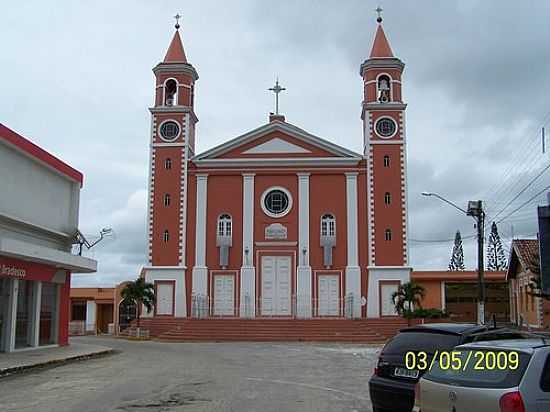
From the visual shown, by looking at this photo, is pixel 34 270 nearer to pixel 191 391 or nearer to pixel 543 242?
pixel 191 391

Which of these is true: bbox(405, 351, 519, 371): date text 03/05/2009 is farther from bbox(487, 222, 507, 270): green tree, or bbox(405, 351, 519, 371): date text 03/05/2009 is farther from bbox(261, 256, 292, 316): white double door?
bbox(487, 222, 507, 270): green tree

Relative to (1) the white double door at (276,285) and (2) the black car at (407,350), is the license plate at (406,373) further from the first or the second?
(1) the white double door at (276,285)

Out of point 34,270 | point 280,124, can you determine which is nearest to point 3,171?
point 34,270

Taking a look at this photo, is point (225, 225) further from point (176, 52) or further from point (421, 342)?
point (421, 342)

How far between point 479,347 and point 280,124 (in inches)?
1374

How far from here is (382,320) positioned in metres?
37.4

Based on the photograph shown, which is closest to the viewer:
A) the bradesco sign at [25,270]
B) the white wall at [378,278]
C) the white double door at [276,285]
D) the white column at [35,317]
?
the bradesco sign at [25,270]

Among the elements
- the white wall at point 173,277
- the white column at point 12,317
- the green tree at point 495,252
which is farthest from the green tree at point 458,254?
the white column at point 12,317

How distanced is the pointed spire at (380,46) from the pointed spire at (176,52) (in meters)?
11.5

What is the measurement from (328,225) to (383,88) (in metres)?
8.93

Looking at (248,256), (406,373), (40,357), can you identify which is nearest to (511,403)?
(406,373)

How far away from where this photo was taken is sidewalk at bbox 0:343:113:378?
1873 centimetres

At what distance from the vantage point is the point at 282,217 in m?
41.1

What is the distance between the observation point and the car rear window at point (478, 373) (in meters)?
6.57
